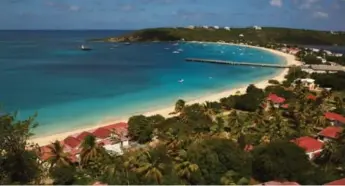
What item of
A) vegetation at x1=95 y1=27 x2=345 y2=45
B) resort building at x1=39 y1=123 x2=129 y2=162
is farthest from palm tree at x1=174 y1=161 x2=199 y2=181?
vegetation at x1=95 y1=27 x2=345 y2=45

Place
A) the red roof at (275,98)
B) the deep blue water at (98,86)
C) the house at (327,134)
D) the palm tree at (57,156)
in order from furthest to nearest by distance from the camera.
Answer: the deep blue water at (98,86) → the red roof at (275,98) → the house at (327,134) → the palm tree at (57,156)

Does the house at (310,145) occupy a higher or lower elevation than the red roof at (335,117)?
lower

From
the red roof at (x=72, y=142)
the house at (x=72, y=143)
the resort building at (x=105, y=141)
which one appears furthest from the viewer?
the red roof at (x=72, y=142)

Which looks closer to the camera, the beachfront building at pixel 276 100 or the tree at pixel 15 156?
the tree at pixel 15 156

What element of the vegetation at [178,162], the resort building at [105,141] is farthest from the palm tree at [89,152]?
the resort building at [105,141]

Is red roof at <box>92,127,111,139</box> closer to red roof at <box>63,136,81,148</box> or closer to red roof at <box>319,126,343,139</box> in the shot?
red roof at <box>63,136,81,148</box>

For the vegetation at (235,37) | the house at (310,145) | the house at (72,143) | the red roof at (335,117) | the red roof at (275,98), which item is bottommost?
the house at (72,143)

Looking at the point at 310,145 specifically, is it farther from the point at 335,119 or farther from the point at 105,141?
the point at 105,141

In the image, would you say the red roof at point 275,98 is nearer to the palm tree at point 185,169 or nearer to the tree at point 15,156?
the palm tree at point 185,169
